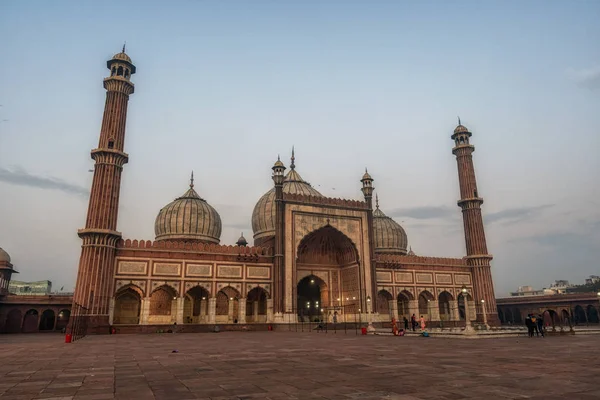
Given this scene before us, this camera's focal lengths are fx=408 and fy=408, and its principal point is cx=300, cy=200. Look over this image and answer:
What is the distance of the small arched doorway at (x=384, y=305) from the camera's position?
42.2m

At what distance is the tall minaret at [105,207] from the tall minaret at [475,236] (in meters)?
36.9

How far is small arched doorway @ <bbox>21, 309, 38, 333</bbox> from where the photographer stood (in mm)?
41984

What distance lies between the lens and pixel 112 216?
107 feet

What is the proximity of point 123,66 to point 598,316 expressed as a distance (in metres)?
56.3

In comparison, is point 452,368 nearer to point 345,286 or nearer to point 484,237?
point 345,286

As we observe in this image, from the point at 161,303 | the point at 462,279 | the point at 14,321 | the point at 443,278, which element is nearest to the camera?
the point at 161,303

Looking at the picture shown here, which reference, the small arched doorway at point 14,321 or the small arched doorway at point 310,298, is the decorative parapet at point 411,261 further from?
the small arched doorway at point 14,321

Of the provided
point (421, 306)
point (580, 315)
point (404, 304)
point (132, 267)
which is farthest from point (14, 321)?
point (580, 315)

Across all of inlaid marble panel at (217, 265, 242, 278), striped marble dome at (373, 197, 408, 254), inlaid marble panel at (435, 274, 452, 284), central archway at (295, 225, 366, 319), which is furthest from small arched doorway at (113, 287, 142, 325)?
inlaid marble panel at (435, 274, 452, 284)

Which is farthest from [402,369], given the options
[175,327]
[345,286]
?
[345,286]

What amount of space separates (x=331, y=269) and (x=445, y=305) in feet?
52.3

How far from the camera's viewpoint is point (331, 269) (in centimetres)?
4403

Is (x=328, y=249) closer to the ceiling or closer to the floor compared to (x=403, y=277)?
closer to the ceiling

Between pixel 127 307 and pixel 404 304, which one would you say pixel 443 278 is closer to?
pixel 404 304
